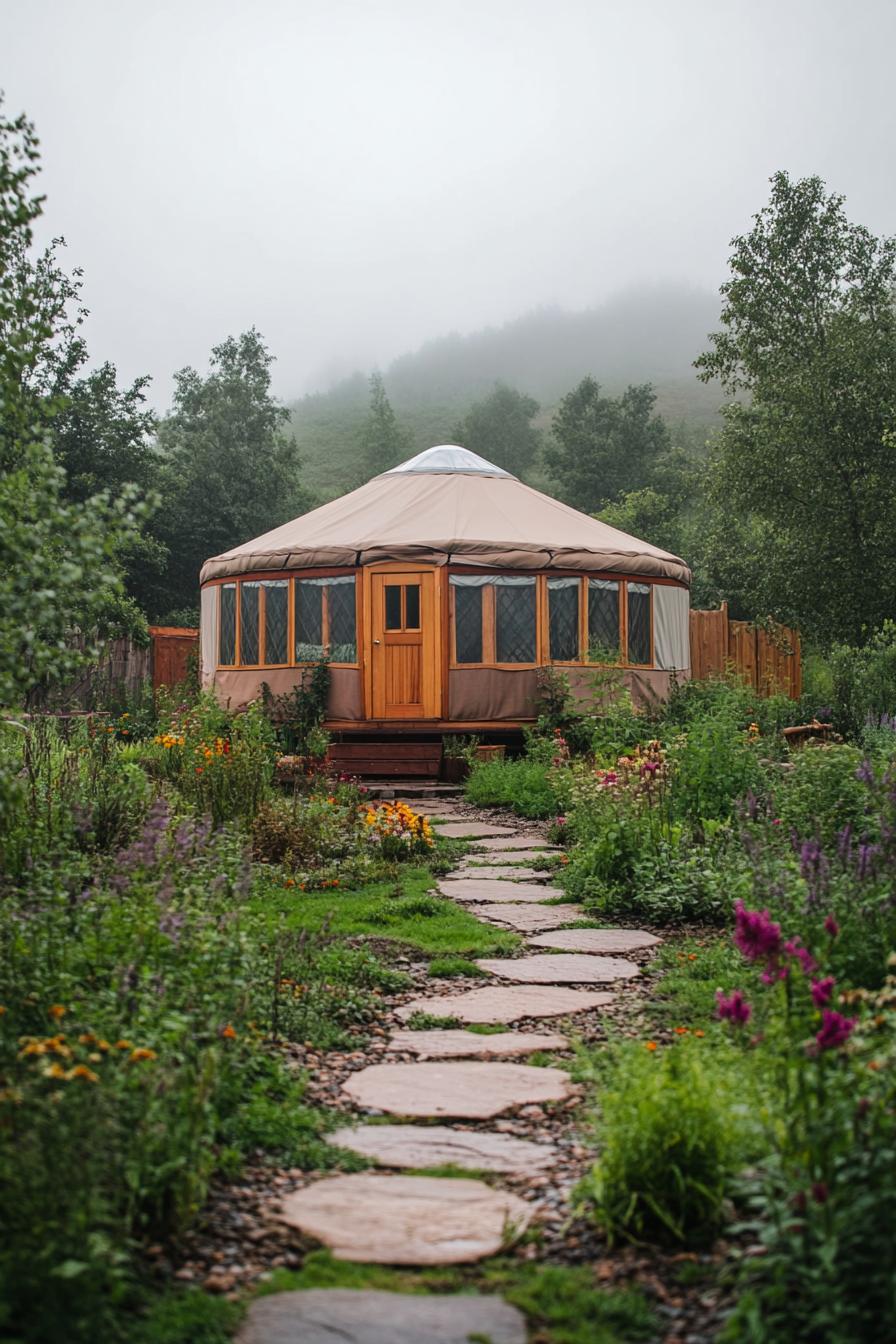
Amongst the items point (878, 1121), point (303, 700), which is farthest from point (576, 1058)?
point (303, 700)

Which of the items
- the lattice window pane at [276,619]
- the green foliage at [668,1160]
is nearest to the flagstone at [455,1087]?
the green foliage at [668,1160]

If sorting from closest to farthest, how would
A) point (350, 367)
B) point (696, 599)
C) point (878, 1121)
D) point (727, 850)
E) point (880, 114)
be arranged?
point (878, 1121) → point (727, 850) → point (696, 599) → point (880, 114) → point (350, 367)

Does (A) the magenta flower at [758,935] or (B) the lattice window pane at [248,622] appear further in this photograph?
(B) the lattice window pane at [248,622]

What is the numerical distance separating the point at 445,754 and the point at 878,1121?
9025mm

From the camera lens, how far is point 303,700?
11.9 metres

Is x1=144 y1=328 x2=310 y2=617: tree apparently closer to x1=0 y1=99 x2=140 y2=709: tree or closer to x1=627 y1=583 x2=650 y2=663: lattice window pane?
x1=627 y1=583 x2=650 y2=663: lattice window pane

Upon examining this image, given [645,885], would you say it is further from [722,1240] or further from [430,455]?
[430,455]

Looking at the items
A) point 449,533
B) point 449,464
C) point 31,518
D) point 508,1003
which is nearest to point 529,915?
point 508,1003

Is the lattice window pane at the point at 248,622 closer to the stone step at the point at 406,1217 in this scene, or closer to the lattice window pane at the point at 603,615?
the lattice window pane at the point at 603,615

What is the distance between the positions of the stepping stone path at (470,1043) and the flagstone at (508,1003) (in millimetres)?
142

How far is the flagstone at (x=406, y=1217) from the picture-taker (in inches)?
82.0

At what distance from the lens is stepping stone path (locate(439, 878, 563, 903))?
547 centimetres

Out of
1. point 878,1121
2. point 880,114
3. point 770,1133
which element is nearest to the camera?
point 878,1121

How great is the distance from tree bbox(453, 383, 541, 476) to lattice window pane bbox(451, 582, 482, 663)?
35.4 metres
